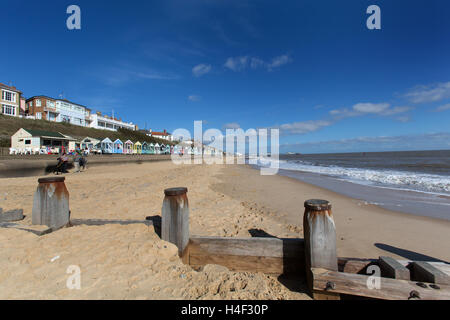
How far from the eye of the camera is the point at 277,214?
646 centimetres

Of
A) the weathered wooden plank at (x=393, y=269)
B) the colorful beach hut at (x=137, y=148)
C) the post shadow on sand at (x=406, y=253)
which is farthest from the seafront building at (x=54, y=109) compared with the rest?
the weathered wooden plank at (x=393, y=269)

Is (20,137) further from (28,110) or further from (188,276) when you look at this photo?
(188,276)

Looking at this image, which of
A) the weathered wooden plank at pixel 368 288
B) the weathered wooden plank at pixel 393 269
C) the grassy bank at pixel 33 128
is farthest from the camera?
the grassy bank at pixel 33 128

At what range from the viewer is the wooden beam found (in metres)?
2.94

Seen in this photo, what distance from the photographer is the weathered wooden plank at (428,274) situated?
2057 millimetres

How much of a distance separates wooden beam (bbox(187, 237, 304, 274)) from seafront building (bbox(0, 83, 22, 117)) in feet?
198

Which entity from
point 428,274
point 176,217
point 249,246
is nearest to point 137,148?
point 176,217

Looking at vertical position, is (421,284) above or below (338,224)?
above

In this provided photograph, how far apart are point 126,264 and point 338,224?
5.19 metres

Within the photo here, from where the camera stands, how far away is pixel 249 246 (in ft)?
9.85

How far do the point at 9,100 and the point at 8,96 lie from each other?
84 centimetres

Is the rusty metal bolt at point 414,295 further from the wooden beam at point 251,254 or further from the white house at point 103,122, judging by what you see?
the white house at point 103,122

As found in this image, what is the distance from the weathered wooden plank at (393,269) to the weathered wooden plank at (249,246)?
36.5 inches

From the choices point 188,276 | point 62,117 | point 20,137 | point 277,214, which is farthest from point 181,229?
point 62,117
